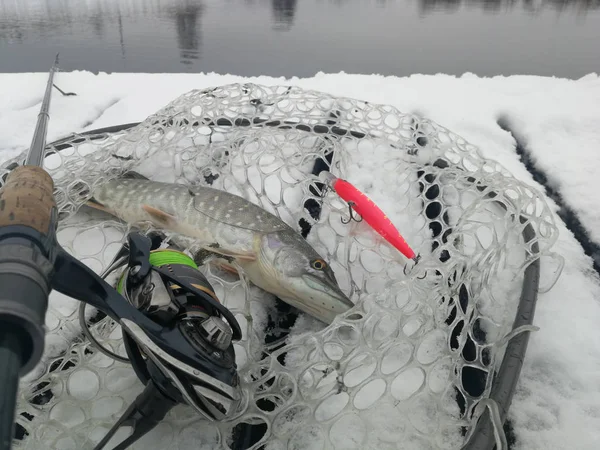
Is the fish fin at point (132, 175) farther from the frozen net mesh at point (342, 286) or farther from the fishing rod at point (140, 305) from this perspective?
the fishing rod at point (140, 305)

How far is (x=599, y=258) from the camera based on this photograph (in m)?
1.64

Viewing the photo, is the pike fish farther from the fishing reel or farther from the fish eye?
the fishing reel

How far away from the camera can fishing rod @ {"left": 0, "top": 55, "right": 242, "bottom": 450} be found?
608 millimetres

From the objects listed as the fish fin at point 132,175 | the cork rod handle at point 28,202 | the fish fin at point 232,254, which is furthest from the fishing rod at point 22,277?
the fish fin at point 132,175

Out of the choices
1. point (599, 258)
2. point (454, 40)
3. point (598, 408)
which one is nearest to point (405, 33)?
point (454, 40)

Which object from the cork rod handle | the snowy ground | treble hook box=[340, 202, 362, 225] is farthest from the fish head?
the cork rod handle

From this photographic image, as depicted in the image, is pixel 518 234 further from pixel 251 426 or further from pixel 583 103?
pixel 583 103

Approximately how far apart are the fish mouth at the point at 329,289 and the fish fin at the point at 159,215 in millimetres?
627

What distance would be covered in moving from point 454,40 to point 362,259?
22.9ft

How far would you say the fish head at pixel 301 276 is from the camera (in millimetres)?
1389

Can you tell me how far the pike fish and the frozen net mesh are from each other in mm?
73

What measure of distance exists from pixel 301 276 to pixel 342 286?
178 mm

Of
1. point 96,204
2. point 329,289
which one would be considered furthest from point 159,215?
point 329,289

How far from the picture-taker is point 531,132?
252 centimetres
